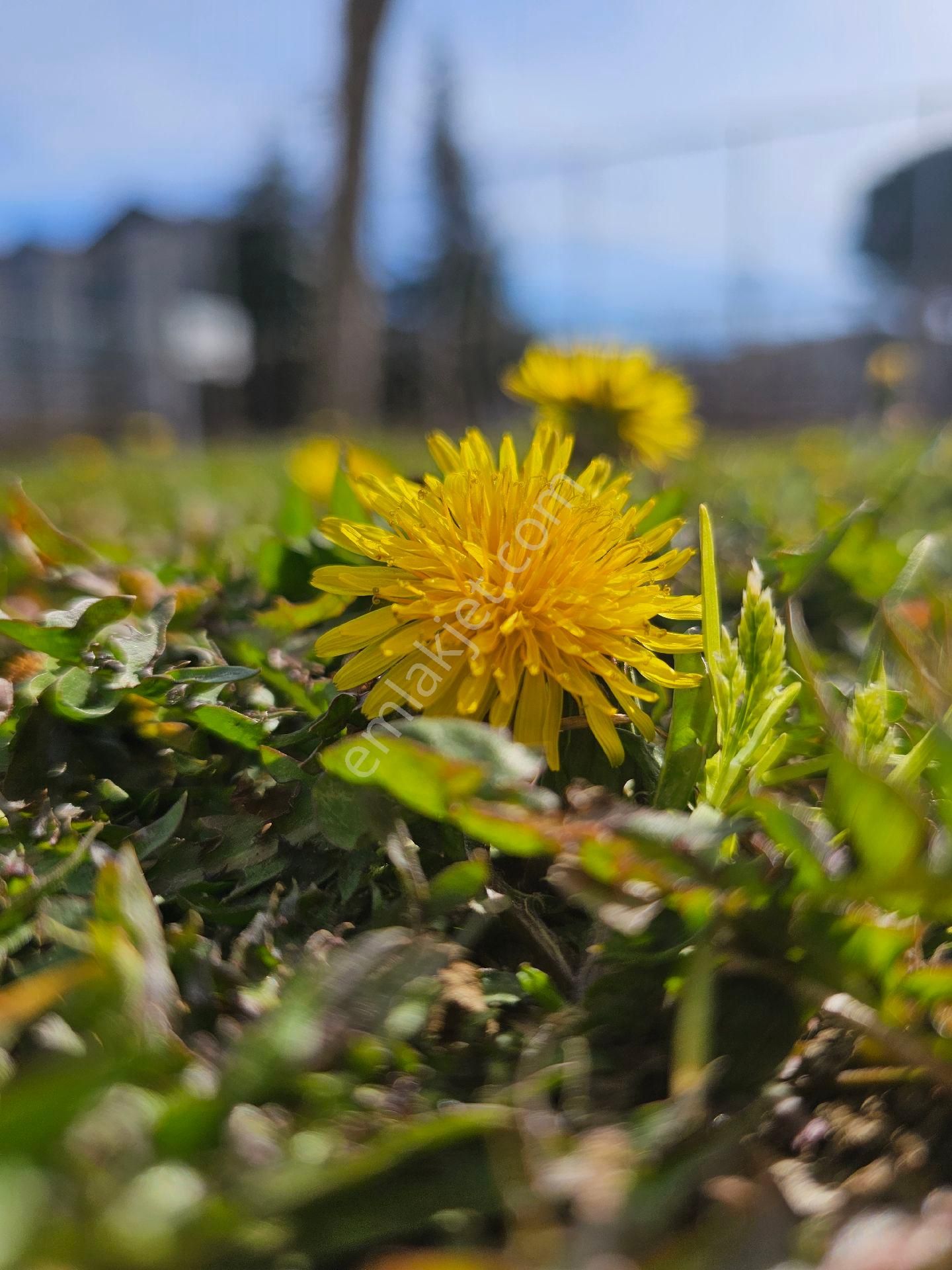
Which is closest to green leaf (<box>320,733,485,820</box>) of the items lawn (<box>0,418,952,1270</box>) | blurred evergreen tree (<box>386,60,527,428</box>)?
lawn (<box>0,418,952,1270</box>)

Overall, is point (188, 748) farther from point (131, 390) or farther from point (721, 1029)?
point (131, 390)

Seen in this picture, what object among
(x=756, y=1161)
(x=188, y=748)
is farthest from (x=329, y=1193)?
(x=188, y=748)

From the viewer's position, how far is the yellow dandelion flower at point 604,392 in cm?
151

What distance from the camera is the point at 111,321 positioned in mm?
16297

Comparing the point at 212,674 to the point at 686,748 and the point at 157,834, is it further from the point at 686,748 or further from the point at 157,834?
the point at 686,748

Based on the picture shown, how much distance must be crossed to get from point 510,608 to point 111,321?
1756 centimetres

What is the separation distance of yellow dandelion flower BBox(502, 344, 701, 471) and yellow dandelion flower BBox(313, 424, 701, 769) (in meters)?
0.88

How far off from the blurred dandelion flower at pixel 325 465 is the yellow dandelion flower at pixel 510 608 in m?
0.29

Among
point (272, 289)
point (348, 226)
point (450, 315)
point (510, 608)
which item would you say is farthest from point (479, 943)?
point (272, 289)

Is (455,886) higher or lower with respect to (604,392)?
lower

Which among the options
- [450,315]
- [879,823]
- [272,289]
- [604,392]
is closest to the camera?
[879,823]

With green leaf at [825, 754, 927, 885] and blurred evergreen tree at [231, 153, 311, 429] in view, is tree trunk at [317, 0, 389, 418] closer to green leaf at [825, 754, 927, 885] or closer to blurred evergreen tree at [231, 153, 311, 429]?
green leaf at [825, 754, 927, 885]

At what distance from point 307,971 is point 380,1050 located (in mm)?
50

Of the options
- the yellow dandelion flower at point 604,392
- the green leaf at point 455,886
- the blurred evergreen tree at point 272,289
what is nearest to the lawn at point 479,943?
the green leaf at point 455,886
